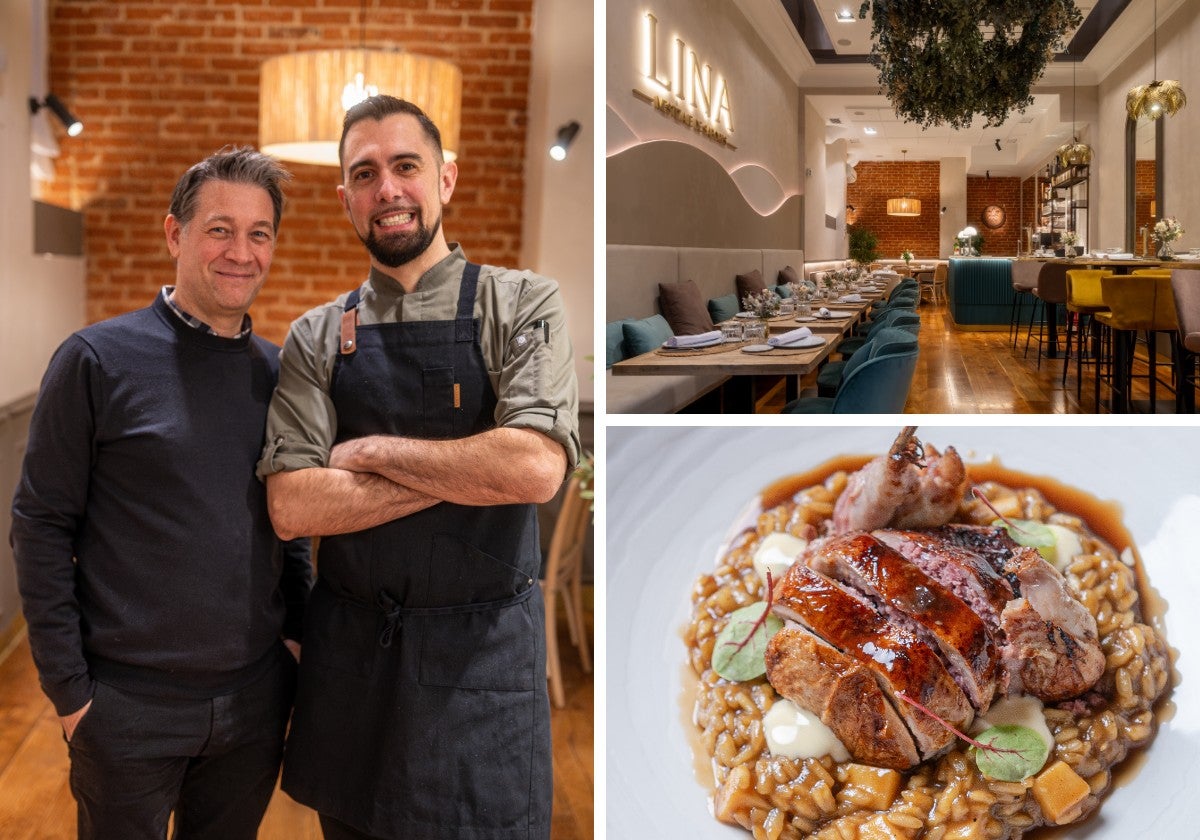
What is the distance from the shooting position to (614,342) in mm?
1549

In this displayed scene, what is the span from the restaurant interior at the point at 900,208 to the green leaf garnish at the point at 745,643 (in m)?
0.29

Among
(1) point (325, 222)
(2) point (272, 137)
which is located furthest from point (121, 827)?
(1) point (325, 222)

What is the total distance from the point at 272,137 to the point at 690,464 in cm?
284

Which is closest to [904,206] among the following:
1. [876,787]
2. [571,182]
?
[876,787]

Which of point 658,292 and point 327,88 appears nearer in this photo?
point 658,292

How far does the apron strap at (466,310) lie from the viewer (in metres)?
1.68

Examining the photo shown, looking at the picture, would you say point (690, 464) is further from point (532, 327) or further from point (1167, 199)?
point (1167, 199)

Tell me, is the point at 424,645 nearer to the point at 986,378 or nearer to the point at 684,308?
the point at 684,308

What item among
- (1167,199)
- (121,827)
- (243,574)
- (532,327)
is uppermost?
(1167,199)

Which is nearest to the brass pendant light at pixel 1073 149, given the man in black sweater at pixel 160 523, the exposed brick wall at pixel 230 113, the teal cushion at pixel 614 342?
the teal cushion at pixel 614 342

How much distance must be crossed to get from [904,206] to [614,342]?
0.42 m

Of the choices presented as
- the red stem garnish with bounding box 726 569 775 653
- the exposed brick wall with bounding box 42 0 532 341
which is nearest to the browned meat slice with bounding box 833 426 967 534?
the red stem garnish with bounding box 726 569 775 653

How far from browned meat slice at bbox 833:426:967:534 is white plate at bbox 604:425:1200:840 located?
0.07 feet

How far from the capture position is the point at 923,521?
1.54 m
